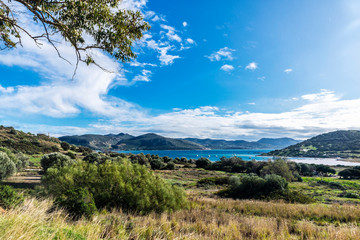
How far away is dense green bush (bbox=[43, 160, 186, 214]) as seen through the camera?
11328 millimetres

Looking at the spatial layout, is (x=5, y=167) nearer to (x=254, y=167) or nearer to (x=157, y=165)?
(x=157, y=165)

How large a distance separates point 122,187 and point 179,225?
5.00 m

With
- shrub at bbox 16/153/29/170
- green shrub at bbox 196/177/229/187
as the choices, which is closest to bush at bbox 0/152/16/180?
shrub at bbox 16/153/29/170

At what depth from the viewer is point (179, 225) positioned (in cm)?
795

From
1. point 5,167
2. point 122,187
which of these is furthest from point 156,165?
point 122,187

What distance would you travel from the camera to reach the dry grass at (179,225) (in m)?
4.09

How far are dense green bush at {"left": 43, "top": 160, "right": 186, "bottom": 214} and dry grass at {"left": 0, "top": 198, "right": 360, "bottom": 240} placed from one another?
1.46 metres

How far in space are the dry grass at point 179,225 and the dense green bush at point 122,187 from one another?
1464 millimetres

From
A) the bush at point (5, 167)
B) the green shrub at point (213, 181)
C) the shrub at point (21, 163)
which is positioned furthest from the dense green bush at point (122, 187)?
the shrub at point (21, 163)

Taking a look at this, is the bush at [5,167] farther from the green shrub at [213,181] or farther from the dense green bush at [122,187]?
the green shrub at [213,181]

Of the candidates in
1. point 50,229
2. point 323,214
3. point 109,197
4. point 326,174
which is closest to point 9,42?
point 50,229

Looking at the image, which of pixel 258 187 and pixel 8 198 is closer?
pixel 8 198

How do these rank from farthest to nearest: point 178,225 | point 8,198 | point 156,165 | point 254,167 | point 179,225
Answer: point 254,167
point 156,165
point 179,225
point 178,225
point 8,198

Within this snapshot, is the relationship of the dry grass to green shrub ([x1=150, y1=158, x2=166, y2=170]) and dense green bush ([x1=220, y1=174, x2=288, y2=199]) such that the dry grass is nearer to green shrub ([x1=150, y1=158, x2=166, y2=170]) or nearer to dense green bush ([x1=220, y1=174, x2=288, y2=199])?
dense green bush ([x1=220, y1=174, x2=288, y2=199])
